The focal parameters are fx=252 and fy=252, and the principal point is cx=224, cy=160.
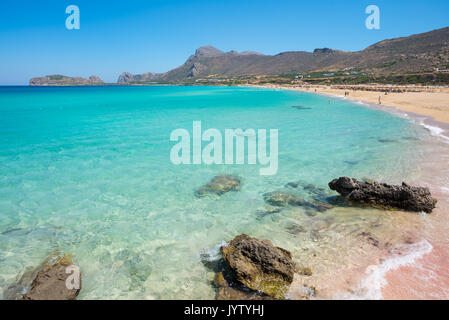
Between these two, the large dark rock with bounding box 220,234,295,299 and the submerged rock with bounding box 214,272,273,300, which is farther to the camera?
the large dark rock with bounding box 220,234,295,299

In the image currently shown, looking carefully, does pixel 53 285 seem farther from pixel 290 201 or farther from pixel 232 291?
pixel 290 201

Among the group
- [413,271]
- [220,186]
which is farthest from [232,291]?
[220,186]

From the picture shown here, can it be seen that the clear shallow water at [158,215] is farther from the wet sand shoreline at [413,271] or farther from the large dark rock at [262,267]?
the large dark rock at [262,267]

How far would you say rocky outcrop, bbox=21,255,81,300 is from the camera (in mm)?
5000

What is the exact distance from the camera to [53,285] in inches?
205

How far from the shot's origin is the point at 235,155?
1578 cm

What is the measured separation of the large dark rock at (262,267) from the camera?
517 cm

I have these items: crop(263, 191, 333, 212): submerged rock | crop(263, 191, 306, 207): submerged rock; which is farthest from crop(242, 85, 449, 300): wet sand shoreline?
crop(263, 191, 306, 207): submerged rock

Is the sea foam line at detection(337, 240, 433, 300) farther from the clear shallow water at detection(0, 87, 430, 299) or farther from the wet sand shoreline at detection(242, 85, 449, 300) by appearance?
the clear shallow water at detection(0, 87, 430, 299)

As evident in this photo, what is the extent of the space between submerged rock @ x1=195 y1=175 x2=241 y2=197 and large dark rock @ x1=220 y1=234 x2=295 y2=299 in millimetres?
4691

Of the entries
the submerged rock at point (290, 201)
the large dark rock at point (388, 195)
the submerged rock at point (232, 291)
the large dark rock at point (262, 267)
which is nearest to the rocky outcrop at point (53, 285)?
the submerged rock at point (232, 291)

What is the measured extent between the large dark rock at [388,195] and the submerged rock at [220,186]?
415cm

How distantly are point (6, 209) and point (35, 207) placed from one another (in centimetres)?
97
